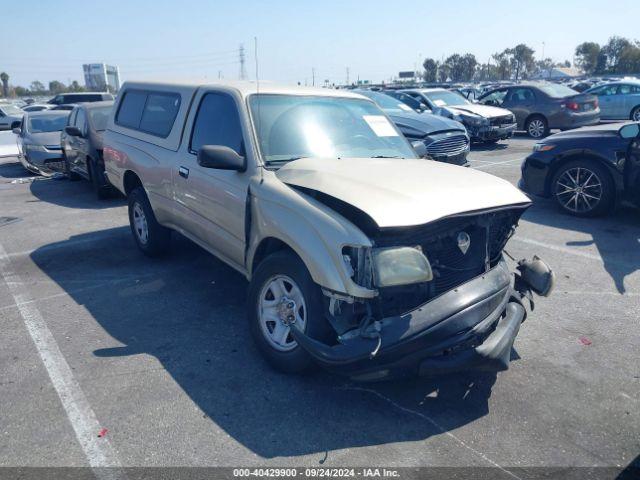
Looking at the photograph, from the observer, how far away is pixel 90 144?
33.0ft

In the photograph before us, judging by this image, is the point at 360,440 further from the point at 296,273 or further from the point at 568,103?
the point at 568,103

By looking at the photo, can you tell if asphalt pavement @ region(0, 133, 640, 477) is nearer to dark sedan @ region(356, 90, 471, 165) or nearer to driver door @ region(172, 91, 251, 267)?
driver door @ region(172, 91, 251, 267)

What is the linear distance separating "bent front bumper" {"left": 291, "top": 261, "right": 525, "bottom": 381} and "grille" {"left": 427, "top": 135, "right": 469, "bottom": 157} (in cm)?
755

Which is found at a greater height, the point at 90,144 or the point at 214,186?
the point at 214,186

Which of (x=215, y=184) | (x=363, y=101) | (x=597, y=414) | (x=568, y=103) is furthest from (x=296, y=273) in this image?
(x=568, y=103)

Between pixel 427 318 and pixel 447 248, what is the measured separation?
1.78 feet

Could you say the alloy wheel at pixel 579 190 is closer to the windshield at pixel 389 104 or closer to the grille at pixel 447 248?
the grille at pixel 447 248

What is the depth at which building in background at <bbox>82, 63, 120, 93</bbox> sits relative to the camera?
65875 mm

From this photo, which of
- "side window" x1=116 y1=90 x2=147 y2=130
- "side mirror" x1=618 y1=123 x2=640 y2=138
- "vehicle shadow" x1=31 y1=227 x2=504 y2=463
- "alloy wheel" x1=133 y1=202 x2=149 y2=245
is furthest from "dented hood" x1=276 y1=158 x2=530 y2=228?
"side mirror" x1=618 y1=123 x2=640 y2=138

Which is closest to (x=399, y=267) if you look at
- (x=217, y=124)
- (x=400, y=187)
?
(x=400, y=187)

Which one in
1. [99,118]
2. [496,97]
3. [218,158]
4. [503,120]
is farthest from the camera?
[496,97]

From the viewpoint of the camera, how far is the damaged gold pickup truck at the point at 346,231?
10.2ft

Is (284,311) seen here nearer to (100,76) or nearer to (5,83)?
(100,76)

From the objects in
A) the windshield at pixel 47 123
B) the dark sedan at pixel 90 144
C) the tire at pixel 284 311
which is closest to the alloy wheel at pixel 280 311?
the tire at pixel 284 311
